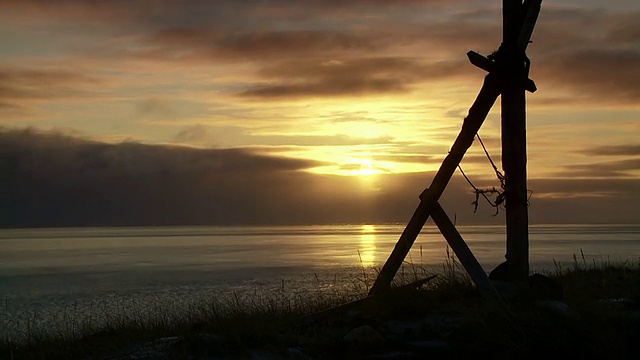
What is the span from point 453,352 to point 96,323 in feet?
41.6

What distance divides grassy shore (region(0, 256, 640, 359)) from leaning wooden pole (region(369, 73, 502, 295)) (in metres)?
0.60

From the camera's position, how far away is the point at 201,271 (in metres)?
39.6

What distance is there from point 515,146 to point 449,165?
980mm

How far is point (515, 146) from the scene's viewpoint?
969 cm

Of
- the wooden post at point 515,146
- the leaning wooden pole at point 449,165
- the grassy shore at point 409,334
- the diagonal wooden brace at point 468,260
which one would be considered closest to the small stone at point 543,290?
the grassy shore at point 409,334

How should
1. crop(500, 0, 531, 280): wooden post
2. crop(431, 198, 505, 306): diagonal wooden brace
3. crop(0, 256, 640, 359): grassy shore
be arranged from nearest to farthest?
crop(0, 256, 640, 359): grassy shore → crop(431, 198, 505, 306): diagonal wooden brace → crop(500, 0, 531, 280): wooden post

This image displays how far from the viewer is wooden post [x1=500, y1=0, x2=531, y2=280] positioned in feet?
31.3

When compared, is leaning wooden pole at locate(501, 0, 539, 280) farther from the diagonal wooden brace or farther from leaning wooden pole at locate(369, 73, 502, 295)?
the diagonal wooden brace

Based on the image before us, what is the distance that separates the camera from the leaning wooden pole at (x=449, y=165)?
962cm

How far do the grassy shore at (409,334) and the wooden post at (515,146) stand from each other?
0.70m

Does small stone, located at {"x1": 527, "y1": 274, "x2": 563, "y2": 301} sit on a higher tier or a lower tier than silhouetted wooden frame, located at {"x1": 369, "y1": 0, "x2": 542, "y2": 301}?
lower

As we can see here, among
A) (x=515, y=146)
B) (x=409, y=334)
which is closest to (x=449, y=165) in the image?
(x=515, y=146)

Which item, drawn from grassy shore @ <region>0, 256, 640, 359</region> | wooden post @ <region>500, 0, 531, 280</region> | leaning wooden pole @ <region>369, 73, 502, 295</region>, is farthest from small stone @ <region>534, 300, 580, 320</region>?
leaning wooden pole @ <region>369, 73, 502, 295</region>

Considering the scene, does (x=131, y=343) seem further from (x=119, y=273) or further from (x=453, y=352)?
(x=119, y=273)
